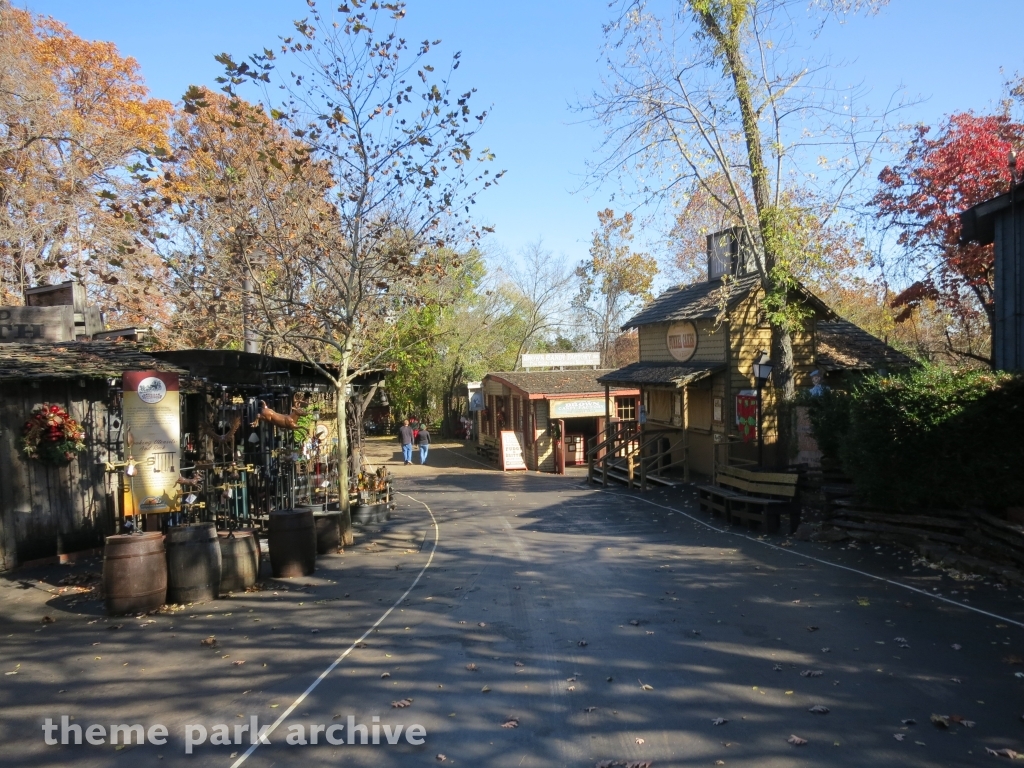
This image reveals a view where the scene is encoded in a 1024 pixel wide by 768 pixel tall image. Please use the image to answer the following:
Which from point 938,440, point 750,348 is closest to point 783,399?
point 750,348

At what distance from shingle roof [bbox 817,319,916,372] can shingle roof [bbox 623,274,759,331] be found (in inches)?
108

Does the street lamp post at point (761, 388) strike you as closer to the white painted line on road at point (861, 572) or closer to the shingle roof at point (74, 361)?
the white painted line on road at point (861, 572)

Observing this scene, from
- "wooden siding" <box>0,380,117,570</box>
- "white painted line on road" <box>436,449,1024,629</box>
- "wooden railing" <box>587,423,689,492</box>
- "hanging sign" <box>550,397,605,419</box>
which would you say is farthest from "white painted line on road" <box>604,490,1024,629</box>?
"hanging sign" <box>550,397,605,419</box>

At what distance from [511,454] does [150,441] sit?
22886 mm

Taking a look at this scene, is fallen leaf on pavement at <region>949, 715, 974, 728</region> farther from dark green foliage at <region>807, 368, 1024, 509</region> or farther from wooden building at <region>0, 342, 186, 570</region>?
wooden building at <region>0, 342, 186, 570</region>

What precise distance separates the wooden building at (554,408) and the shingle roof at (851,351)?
30.0ft

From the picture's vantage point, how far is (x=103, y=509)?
1197cm

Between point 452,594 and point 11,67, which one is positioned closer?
point 452,594

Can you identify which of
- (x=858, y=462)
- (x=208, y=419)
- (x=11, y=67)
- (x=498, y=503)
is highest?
(x=11, y=67)

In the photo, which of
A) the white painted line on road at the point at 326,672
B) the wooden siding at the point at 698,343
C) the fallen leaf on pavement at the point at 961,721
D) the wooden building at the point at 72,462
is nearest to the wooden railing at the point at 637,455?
the wooden siding at the point at 698,343

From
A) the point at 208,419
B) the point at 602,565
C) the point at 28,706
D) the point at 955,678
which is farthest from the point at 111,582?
the point at 955,678

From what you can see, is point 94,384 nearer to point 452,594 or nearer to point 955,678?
point 452,594

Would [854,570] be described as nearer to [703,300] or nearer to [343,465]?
[343,465]

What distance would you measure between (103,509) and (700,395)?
624 inches
